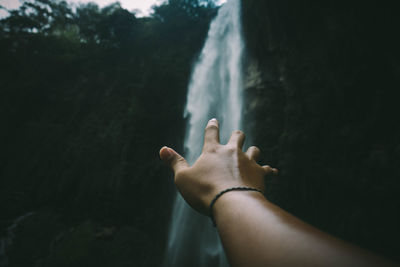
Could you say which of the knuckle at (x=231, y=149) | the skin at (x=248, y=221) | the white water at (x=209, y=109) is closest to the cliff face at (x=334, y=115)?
the white water at (x=209, y=109)

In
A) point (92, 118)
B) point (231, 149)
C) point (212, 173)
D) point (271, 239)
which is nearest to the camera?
point (271, 239)

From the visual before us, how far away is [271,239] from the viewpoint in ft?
1.98

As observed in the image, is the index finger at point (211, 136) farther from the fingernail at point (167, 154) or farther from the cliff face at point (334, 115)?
the cliff face at point (334, 115)

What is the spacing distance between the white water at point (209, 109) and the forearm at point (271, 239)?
530cm

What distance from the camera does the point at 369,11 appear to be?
3.55m

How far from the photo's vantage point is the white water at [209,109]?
221 inches

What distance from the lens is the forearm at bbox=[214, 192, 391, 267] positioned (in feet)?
1.60

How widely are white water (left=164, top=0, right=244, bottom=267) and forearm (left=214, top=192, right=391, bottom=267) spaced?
530 centimetres

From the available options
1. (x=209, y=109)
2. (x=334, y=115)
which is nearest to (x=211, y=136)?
(x=334, y=115)

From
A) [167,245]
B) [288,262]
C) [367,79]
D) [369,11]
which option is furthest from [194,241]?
[369,11]

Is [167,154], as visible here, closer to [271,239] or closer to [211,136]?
[211,136]

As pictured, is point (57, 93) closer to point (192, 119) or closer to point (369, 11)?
point (192, 119)

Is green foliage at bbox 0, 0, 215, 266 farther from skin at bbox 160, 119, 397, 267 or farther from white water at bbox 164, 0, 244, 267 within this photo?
skin at bbox 160, 119, 397, 267

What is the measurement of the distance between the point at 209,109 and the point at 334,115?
429 centimetres
